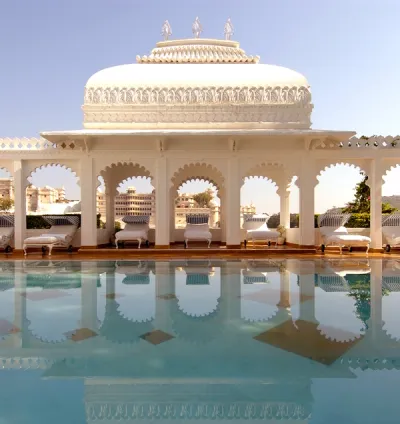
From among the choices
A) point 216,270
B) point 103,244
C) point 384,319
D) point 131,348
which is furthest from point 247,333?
point 103,244

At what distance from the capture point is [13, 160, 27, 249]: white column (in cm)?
1116

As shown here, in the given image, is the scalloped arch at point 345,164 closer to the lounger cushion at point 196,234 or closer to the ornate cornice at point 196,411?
the lounger cushion at point 196,234

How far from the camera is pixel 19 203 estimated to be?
11.2 metres

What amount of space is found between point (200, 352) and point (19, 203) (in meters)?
9.87

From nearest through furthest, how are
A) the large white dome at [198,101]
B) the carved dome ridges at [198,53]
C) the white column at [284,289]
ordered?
1. the white column at [284,289]
2. the large white dome at [198,101]
3. the carved dome ridges at [198,53]

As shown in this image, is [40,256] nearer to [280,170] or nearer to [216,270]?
[216,270]

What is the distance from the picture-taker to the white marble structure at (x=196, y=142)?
36.0 ft

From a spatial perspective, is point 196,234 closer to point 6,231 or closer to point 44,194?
point 6,231

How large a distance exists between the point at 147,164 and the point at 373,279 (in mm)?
7047

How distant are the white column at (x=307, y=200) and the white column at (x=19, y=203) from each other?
28.2 feet

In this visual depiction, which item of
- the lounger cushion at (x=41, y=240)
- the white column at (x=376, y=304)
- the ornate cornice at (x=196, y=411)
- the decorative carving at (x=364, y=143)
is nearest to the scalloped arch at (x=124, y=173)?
the lounger cushion at (x=41, y=240)

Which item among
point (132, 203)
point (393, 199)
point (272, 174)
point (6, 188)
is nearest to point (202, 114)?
point (272, 174)

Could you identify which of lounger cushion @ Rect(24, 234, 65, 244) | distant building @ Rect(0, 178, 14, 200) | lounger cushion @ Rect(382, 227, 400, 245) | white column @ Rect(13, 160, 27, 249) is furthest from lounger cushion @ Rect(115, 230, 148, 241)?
distant building @ Rect(0, 178, 14, 200)

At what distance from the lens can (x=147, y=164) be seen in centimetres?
1109
